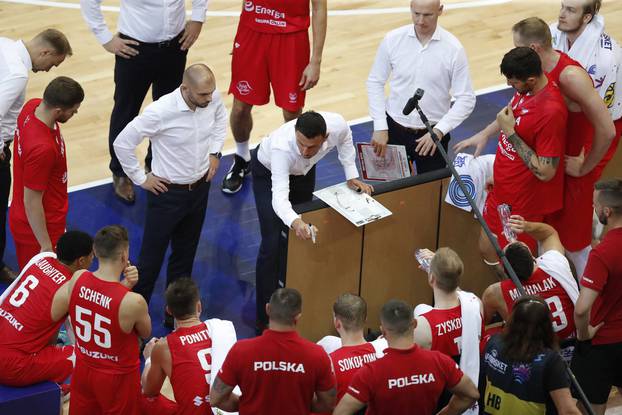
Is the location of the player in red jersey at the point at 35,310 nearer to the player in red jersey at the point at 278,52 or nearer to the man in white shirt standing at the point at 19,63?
the man in white shirt standing at the point at 19,63

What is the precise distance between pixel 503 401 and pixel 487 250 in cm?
188

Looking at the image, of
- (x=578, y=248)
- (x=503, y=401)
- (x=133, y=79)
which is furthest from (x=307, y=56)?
(x=503, y=401)

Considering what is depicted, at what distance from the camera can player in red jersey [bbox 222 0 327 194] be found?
312 inches

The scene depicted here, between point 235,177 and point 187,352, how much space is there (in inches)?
137

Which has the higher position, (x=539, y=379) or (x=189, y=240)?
(x=539, y=379)

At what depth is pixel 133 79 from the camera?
7945 mm

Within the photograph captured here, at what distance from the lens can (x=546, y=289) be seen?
5.81m

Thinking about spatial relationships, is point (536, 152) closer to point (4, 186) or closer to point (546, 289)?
point (546, 289)

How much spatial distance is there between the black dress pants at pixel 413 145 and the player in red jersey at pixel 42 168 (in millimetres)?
2320

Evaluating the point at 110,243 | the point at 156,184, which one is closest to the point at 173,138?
the point at 156,184

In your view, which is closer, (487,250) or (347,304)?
(347,304)

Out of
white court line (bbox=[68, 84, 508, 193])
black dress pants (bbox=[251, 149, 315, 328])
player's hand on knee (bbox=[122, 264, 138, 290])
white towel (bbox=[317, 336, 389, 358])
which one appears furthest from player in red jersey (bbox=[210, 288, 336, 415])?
white court line (bbox=[68, 84, 508, 193])

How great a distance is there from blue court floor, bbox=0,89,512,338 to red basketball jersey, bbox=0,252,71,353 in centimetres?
127

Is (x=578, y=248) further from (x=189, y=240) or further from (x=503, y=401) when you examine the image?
(x=189, y=240)
